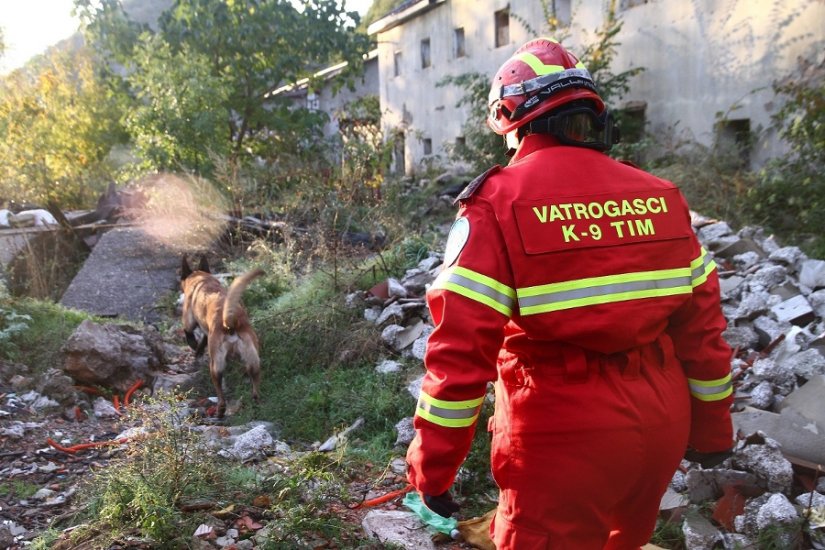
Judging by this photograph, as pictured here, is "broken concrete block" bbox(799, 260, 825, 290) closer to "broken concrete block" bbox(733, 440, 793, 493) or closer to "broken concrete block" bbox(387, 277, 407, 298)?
"broken concrete block" bbox(733, 440, 793, 493)

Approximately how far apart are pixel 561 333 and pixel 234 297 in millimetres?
4436

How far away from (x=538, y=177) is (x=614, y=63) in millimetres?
12770

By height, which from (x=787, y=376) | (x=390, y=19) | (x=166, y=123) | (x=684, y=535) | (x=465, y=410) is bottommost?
(x=684, y=535)

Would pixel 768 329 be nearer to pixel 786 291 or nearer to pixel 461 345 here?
pixel 786 291

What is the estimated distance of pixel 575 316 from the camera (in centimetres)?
184

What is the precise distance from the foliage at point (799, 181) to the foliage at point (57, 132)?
1323 cm

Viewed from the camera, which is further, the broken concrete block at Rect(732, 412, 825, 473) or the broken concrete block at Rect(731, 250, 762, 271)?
the broken concrete block at Rect(731, 250, 762, 271)

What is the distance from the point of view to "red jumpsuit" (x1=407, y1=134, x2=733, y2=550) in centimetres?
184

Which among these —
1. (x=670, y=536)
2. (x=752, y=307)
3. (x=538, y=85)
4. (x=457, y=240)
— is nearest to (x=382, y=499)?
(x=670, y=536)

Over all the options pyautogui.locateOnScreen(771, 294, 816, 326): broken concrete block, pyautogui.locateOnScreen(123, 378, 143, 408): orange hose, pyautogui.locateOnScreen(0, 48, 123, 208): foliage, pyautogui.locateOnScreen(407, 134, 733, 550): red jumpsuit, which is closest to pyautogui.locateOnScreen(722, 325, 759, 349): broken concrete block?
pyautogui.locateOnScreen(771, 294, 816, 326): broken concrete block

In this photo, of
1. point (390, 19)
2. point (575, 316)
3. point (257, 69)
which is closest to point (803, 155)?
point (575, 316)

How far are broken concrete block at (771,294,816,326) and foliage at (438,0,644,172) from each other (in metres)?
6.38

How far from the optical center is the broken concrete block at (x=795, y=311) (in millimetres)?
5367

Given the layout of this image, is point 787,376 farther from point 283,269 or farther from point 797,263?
point 283,269
